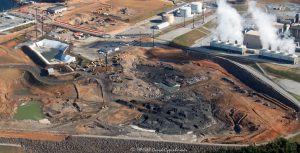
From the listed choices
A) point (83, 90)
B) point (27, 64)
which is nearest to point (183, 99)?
point (83, 90)

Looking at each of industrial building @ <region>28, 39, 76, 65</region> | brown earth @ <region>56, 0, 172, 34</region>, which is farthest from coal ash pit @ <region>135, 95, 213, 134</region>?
brown earth @ <region>56, 0, 172, 34</region>

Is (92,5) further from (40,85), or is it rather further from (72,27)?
(40,85)

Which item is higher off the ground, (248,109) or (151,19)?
(151,19)

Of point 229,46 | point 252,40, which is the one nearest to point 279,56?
point 252,40

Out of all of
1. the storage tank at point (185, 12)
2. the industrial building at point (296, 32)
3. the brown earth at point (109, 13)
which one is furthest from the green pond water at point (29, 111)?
the industrial building at point (296, 32)

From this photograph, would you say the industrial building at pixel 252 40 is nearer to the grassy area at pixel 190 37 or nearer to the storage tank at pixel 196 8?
the grassy area at pixel 190 37

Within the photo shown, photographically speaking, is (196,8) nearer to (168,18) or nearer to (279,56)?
(168,18)

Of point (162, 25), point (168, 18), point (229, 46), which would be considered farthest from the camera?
point (168, 18)
